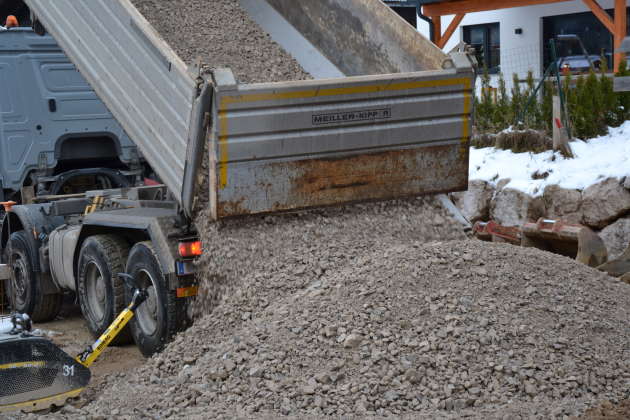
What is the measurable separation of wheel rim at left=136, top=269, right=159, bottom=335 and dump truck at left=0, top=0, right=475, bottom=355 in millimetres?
12

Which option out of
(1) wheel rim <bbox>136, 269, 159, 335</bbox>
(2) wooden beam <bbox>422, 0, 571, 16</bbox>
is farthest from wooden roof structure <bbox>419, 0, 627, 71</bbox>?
(1) wheel rim <bbox>136, 269, 159, 335</bbox>

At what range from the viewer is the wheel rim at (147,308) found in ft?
22.5

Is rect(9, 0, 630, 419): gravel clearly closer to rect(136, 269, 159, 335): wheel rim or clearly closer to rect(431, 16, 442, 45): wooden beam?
rect(136, 269, 159, 335): wheel rim

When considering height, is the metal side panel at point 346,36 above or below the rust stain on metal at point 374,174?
above

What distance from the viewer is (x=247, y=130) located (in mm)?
6191

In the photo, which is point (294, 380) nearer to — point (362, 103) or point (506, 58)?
point (362, 103)

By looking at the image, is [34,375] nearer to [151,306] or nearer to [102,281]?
[151,306]

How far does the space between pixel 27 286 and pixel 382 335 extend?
477 centimetres

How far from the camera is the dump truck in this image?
6.24m

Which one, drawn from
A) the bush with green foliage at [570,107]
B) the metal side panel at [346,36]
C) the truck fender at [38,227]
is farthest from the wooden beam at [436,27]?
the truck fender at [38,227]

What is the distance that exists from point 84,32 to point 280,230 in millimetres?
2493

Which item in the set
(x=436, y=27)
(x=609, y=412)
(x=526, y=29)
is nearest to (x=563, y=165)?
(x=609, y=412)

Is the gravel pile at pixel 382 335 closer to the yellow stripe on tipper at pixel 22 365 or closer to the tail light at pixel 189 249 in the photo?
the tail light at pixel 189 249

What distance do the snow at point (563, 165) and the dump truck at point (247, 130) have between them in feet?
9.60
